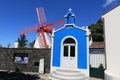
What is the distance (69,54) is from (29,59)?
4.47 m

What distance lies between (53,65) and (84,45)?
3.59m

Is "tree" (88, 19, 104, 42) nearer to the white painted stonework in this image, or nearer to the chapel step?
the chapel step

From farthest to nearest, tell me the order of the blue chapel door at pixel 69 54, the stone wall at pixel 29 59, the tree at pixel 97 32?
the tree at pixel 97 32, the stone wall at pixel 29 59, the blue chapel door at pixel 69 54

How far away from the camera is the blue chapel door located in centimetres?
1206

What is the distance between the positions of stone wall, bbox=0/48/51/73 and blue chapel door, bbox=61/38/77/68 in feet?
5.71

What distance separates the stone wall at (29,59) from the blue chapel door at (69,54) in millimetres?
1740

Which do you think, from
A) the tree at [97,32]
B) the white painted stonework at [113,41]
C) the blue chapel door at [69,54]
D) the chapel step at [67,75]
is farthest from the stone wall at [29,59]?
the tree at [97,32]

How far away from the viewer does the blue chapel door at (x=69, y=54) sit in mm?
12062

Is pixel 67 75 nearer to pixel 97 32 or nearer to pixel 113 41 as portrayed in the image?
pixel 113 41

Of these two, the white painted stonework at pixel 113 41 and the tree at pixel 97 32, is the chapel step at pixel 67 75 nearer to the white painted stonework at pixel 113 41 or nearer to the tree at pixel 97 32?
the white painted stonework at pixel 113 41

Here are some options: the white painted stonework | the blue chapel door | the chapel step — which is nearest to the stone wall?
the blue chapel door

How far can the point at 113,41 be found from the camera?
356 inches

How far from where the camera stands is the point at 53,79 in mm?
10383

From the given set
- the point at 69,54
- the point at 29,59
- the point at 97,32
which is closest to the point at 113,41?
the point at 69,54
